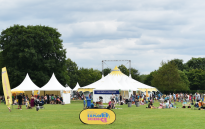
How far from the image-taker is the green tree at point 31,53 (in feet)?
149

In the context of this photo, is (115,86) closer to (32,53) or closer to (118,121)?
(32,53)

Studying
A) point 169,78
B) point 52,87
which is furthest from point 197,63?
point 52,87

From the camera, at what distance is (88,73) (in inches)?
3770

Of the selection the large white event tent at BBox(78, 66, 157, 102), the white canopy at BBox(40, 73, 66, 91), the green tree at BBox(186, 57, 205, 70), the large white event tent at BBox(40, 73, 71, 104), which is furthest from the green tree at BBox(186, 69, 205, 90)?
the white canopy at BBox(40, 73, 66, 91)

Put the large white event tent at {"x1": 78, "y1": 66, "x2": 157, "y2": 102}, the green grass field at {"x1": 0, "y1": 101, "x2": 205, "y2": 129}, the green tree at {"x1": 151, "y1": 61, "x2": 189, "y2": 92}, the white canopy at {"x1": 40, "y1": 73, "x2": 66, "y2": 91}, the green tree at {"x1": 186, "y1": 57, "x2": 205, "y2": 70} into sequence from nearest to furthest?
the green grass field at {"x1": 0, "y1": 101, "x2": 205, "y2": 129}, the large white event tent at {"x1": 78, "y1": 66, "x2": 157, "y2": 102}, the white canopy at {"x1": 40, "y1": 73, "x2": 66, "y2": 91}, the green tree at {"x1": 151, "y1": 61, "x2": 189, "y2": 92}, the green tree at {"x1": 186, "y1": 57, "x2": 205, "y2": 70}

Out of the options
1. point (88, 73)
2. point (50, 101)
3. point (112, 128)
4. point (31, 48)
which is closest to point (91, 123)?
point (112, 128)

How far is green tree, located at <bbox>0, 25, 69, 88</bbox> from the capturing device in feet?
149

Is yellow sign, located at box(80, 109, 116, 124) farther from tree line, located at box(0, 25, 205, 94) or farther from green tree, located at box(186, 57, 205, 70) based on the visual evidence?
green tree, located at box(186, 57, 205, 70)

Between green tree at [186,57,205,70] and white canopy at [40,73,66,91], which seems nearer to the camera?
white canopy at [40,73,66,91]

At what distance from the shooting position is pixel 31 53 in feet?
148

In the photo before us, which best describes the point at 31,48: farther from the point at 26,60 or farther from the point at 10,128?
the point at 10,128

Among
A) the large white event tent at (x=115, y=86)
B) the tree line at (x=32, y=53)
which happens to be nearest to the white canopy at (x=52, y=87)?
the large white event tent at (x=115, y=86)

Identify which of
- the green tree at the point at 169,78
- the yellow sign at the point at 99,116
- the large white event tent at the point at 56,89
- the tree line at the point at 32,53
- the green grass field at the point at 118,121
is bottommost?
the green grass field at the point at 118,121

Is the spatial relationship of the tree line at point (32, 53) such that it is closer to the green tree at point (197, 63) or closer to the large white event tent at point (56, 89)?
the large white event tent at point (56, 89)
